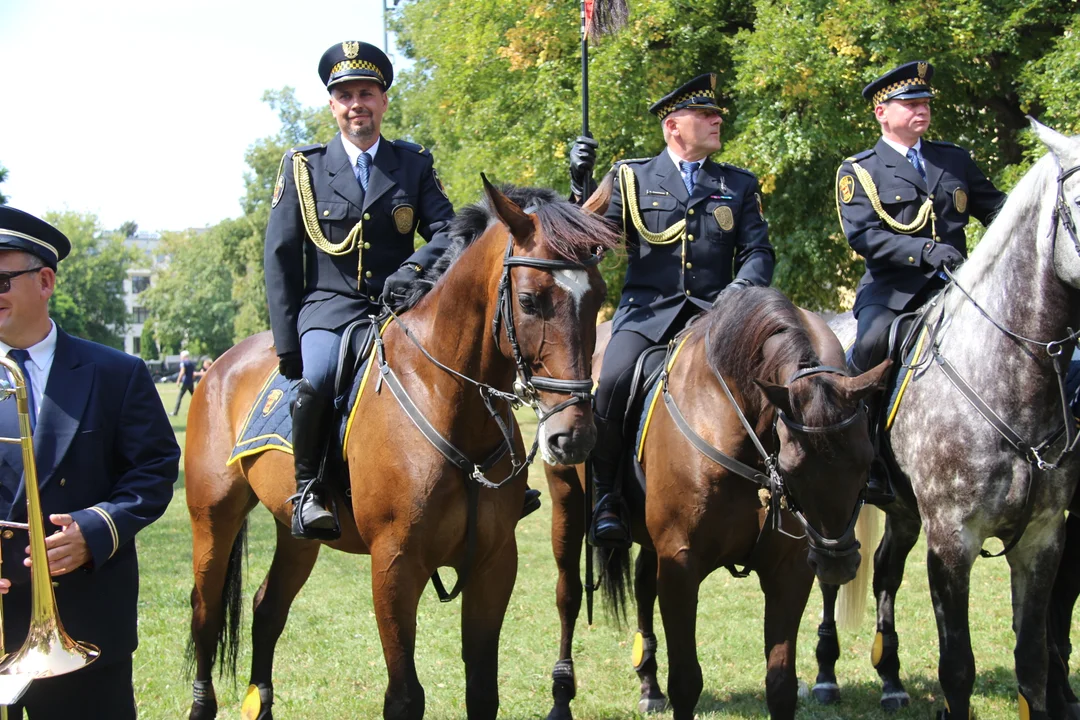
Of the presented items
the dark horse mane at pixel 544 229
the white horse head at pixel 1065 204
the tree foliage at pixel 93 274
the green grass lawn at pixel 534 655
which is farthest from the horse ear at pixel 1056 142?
the tree foliage at pixel 93 274

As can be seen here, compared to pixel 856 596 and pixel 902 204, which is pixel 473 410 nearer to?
pixel 902 204

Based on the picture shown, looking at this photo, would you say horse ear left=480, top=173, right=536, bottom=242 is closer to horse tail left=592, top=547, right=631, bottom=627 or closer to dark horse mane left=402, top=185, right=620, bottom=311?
dark horse mane left=402, top=185, right=620, bottom=311

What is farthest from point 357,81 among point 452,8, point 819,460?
A: point 452,8

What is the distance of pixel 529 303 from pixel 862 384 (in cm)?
144

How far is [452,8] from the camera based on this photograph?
20.6m

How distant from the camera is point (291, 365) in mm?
5219

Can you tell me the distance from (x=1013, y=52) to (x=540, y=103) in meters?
7.51

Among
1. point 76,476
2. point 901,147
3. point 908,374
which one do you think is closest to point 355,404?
point 76,476

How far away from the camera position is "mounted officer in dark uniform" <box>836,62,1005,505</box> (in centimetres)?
623

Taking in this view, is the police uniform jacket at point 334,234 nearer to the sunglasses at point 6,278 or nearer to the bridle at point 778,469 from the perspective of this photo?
the bridle at point 778,469

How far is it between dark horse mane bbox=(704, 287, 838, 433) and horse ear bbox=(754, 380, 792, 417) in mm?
30

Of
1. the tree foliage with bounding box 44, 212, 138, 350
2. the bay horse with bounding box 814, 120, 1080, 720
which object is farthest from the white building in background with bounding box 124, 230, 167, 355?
the bay horse with bounding box 814, 120, 1080, 720

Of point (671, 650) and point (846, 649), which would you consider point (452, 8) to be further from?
point (671, 650)

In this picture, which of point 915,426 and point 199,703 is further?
point 199,703
